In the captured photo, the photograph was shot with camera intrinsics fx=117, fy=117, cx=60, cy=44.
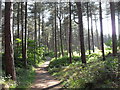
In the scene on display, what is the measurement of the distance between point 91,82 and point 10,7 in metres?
6.95

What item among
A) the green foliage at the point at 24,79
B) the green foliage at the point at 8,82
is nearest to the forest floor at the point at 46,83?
the green foliage at the point at 24,79

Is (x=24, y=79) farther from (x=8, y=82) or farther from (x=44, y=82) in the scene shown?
(x=8, y=82)

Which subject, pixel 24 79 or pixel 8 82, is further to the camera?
pixel 24 79

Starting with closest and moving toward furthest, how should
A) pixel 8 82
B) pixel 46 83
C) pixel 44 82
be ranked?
pixel 8 82 < pixel 46 83 < pixel 44 82

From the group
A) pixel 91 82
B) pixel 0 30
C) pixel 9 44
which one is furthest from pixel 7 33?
pixel 0 30

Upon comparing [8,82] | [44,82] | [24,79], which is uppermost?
[8,82]

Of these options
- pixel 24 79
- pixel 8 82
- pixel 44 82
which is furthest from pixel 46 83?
pixel 8 82

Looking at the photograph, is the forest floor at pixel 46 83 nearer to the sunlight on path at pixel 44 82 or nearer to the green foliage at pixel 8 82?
the sunlight on path at pixel 44 82

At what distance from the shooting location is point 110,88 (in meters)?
5.32

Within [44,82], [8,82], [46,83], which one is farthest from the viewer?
[44,82]

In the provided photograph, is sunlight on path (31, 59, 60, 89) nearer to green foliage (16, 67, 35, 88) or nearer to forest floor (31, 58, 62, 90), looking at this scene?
forest floor (31, 58, 62, 90)

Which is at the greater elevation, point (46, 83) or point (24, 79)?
point (24, 79)

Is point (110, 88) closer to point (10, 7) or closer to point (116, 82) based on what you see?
point (116, 82)

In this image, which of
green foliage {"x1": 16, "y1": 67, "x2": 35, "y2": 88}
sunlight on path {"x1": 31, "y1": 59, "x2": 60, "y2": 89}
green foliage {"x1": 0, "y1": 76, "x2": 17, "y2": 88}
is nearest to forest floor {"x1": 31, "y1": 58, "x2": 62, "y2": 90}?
sunlight on path {"x1": 31, "y1": 59, "x2": 60, "y2": 89}
